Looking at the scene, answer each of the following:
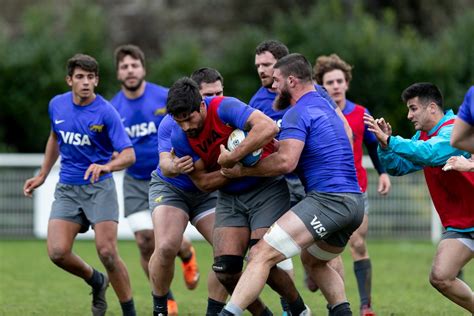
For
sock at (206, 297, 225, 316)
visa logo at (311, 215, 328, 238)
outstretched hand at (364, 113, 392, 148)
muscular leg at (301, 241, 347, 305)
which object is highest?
outstretched hand at (364, 113, 392, 148)

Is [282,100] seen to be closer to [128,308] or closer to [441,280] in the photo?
[441,280]

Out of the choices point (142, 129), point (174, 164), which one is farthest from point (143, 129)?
point (174, 164)

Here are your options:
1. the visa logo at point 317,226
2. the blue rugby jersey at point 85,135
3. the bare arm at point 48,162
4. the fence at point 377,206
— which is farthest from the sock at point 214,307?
the fence at point 377,206

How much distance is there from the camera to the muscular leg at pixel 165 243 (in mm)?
8812

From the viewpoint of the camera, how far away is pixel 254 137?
767 centimetres

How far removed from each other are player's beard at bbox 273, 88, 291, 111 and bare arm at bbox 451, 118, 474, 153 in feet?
4.67

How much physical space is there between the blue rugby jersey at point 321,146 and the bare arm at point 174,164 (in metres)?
0.78

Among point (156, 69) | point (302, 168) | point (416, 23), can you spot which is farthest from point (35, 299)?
point (416, 23)

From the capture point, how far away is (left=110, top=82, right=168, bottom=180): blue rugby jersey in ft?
37.1

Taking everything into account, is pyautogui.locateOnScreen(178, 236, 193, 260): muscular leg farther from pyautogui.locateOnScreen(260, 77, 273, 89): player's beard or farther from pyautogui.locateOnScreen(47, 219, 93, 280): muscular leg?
pyautogui.locateOnScreen(260, 77, 273, 89): player's beard

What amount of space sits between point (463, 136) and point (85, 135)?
375 centimetres

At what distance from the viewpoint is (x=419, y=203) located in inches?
775

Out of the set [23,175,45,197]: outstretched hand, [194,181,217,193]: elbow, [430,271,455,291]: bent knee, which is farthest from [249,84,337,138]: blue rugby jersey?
[23,175,45,197]: outstretched hand

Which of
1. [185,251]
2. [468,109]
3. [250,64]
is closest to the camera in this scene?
[468,109]
